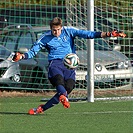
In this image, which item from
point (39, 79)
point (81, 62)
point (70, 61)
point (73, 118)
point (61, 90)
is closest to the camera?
point (73, 118)

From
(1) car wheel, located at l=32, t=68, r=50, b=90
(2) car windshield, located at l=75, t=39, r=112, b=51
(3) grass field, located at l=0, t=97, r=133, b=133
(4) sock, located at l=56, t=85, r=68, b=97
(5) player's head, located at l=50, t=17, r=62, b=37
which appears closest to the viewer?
(3) grass field, located at l=0, t=97, r=133, b=133

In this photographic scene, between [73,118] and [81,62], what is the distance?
4770 mm

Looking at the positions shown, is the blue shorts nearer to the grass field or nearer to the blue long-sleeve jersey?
the blue long-sleeve jersey

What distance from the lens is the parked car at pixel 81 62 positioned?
1580cm

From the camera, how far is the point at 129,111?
12.0m

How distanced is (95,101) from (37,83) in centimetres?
274

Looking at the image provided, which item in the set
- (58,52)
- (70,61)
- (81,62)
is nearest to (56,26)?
(58,52)

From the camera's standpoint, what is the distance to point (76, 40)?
15.8 metres

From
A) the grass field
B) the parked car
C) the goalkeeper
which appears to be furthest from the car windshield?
the goalkeeper

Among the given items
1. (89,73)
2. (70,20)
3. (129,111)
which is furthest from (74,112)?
(70,20)

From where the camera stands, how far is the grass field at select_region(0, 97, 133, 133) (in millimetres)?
9539

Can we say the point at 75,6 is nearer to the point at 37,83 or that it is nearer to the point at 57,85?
the point at 37,83

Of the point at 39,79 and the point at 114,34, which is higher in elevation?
the point at 114,34

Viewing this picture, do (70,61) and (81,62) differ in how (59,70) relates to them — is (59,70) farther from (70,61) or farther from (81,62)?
(81,62)
